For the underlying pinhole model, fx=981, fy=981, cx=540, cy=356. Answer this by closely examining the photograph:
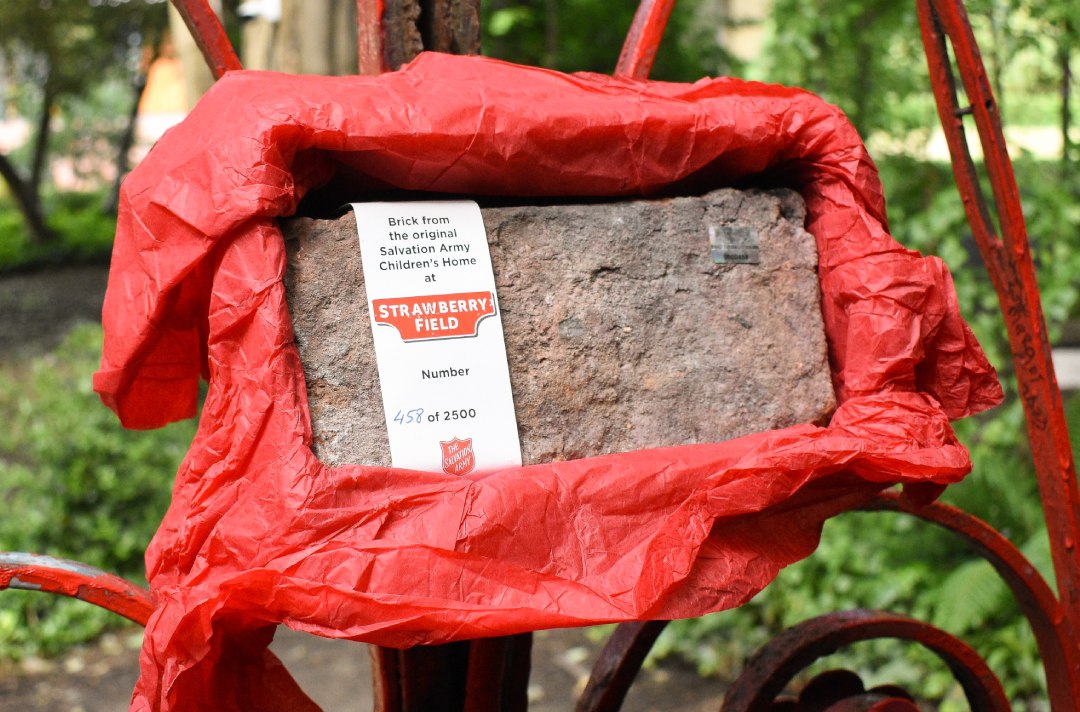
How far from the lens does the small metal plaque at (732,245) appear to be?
120 centimetres

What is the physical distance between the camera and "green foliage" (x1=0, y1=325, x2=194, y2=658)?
3445mm

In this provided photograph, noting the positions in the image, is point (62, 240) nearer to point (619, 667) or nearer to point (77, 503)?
point (77, 503)

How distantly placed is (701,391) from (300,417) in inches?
18.4

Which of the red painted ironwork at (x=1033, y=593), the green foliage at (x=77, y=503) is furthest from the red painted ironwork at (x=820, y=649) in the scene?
the green foliage at (x=77, y=503)

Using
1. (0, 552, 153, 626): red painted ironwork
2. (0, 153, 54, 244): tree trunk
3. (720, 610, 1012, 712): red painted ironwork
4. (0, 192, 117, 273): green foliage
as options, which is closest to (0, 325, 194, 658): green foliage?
(0, 552, 153, 626): red painted ironwork

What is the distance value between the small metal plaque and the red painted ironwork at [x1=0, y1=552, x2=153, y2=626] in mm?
764

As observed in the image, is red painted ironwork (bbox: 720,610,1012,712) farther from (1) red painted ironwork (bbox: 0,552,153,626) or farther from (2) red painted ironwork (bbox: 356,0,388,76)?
(2) red painted ironwork (bbox: 356,0,388,76)

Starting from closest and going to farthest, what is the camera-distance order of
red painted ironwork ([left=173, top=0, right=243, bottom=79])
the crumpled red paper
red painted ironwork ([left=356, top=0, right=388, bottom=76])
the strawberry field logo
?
the crumpled red paper → the strawberry field logo → red painted ironwork ([left=173, top=0, right=243, bottom=79]) → red painted ironwork ([left=356, top=0, right=388, bottom=76])

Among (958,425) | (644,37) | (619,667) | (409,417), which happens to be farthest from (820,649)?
(958,425)

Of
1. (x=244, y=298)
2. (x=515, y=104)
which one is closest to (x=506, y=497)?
(x=244, y=298)

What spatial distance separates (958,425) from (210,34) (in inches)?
110

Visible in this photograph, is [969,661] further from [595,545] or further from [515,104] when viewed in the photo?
[515,104]

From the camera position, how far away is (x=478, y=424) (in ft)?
3.41

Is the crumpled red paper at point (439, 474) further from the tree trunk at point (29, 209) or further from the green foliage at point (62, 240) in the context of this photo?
the tree trunk at point (29, 209)
